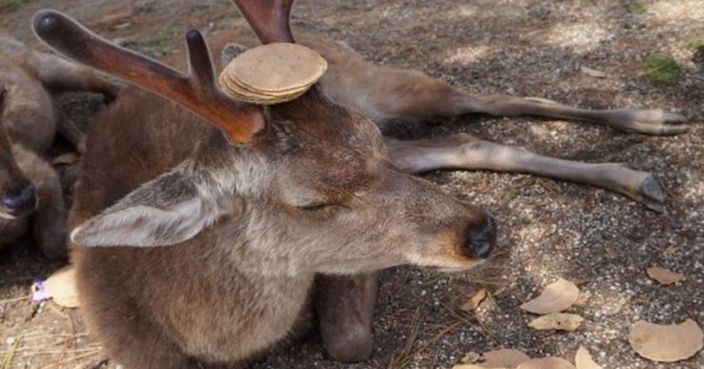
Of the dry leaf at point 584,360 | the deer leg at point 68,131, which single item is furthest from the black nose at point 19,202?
the dry leaf at point 584,360

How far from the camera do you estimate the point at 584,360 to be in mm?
3561

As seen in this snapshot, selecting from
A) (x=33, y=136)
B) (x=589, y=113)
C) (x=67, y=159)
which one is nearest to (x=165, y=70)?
(x=589, y=113)

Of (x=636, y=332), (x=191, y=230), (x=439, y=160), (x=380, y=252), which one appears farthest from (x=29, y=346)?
(x=636, y=332)

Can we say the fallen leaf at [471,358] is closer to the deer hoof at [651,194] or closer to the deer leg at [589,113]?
the deer hoof at [651,194]

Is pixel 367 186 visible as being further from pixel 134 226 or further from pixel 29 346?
pixel 29 346

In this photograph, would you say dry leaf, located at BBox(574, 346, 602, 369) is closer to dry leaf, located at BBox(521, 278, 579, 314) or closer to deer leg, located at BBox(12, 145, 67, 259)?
dry leaf, located at BBox(521, 278, 579, 314)

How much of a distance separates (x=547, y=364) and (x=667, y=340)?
0.48 metres

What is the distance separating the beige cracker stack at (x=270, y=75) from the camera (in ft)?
9.35

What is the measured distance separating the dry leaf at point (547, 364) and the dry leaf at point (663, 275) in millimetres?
589

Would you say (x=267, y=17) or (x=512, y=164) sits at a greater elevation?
(x=267, y=17)

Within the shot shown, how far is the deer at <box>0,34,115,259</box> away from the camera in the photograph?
4.40 metres

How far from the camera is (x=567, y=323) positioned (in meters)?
3.74

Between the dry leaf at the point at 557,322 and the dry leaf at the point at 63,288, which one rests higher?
the dry leaf at the point at 557,322

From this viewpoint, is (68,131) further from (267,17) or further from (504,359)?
(504,359)
